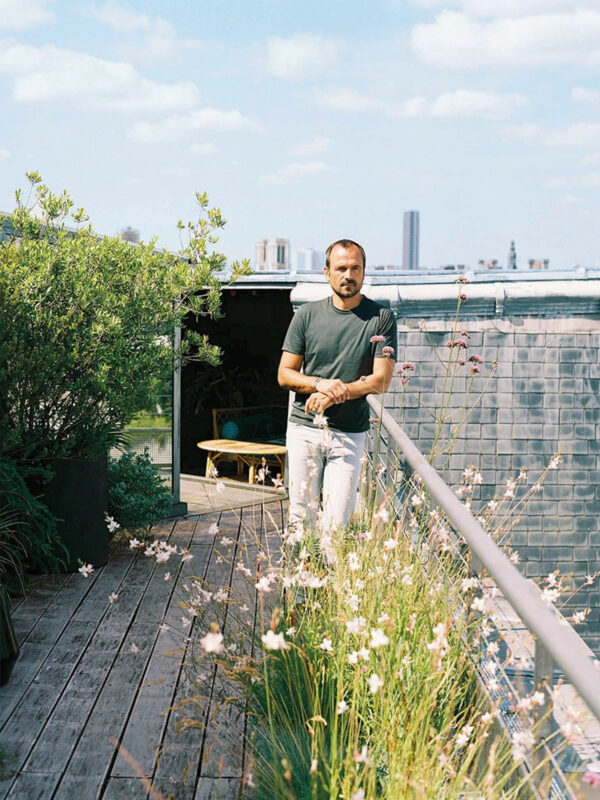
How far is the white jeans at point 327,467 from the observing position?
381 cm

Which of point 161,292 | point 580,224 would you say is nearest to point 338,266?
point 161,292

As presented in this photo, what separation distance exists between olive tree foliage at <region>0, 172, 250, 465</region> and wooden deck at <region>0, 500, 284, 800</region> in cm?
84

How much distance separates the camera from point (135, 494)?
5.75 metres

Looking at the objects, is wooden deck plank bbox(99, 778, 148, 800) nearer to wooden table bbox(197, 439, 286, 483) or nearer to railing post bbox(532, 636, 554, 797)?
railing post bbox(532, 636, 554, 797)

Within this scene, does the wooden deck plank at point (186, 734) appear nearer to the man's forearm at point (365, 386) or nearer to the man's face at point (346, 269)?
the man's forearm at point (365, 386)

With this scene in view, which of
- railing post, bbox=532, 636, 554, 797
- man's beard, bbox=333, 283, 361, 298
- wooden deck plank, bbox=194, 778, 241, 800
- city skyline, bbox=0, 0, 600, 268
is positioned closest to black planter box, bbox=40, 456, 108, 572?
man's beard, bbox=333, 283, 361, 298

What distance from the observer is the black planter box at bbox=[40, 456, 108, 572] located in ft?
16.6

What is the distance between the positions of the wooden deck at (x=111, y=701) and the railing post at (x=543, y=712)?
25.9 inches

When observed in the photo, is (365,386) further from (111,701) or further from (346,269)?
(111,701)

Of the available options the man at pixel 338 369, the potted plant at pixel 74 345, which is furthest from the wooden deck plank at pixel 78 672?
the man at pixel 338 369

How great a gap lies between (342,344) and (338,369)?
11cm

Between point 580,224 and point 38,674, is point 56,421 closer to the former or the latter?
point 38,674

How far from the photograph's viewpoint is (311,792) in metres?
2.12

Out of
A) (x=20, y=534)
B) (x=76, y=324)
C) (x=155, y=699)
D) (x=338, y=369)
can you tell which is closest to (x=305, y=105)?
(x=76, y=324)
